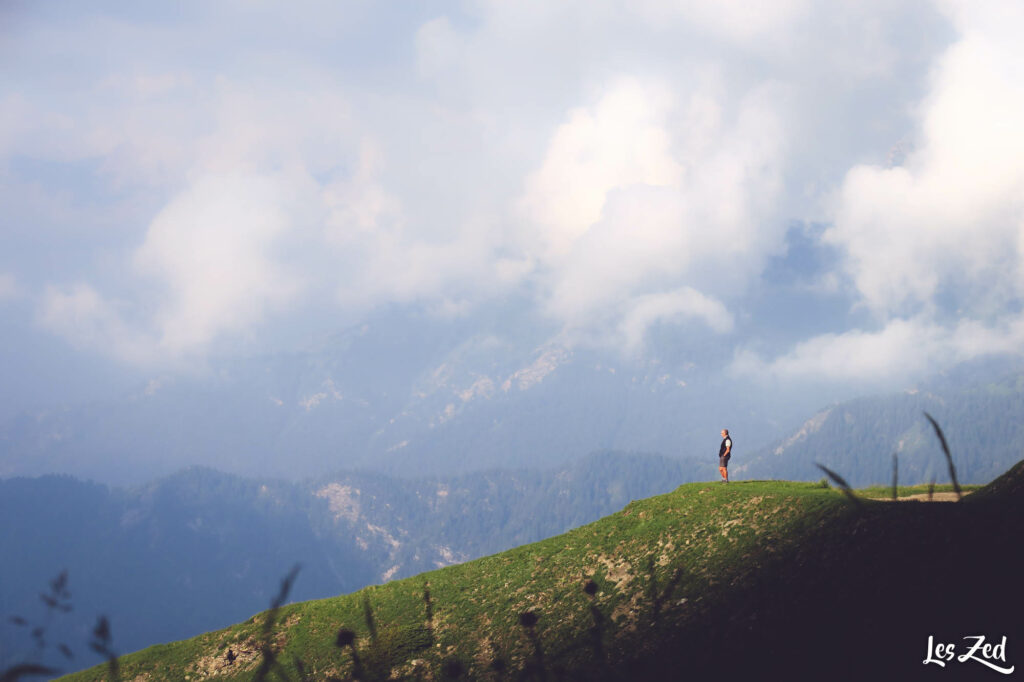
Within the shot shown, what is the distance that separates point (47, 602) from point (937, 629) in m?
22.7

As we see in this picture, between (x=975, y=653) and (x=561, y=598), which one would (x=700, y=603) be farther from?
(x=975, y=653)

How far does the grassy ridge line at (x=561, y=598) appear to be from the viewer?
32.2m

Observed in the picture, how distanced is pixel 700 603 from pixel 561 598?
9.38m

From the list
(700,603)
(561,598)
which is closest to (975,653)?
(700,603)

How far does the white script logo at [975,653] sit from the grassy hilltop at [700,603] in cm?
20

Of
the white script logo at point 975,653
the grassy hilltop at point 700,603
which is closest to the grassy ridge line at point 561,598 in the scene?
the grassy hilltop at point 700,603

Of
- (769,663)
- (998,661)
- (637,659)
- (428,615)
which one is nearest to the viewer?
(998,661)

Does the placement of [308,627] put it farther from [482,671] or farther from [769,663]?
Result: [769,663]

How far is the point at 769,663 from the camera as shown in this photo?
23.8m

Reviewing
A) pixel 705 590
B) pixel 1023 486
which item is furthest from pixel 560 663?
pixel 1023 486

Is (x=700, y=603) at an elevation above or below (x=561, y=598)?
below

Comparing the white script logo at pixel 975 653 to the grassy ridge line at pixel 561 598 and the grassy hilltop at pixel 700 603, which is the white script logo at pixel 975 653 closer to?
the grassy hilltop at pixel 700 603

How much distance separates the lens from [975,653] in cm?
1852

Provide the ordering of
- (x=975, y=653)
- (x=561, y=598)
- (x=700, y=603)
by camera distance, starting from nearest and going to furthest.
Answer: (x=975, y=653) → (x=700, y=603) → (x=561, y=598)
